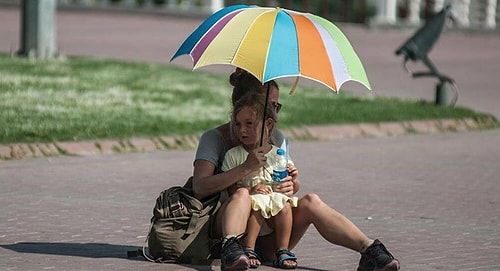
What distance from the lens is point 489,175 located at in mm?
10648

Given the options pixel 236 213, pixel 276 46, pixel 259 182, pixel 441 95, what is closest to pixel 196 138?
pixel 441 95

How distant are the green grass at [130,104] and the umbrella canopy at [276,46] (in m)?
4.42

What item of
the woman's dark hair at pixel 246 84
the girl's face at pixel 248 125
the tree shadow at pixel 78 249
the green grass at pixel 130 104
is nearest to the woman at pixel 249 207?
the woman's dark hair at pixel 246 84

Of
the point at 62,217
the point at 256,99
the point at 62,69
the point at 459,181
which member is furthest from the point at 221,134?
the point at 62,69

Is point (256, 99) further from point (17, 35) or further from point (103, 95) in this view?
point (17, 35)

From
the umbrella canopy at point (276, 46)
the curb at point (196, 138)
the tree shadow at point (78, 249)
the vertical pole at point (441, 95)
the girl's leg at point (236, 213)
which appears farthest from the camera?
the vertical pole at point (441, 95)

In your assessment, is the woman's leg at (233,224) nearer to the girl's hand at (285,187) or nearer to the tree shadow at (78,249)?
the girl's hand at (285,187)

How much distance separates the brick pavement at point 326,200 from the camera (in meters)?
7.16

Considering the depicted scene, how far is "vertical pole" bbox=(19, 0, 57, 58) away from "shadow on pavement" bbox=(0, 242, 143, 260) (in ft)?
29.9

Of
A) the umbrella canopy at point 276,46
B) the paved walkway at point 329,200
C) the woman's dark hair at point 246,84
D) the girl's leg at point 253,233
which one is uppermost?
the umbrella canopy at point 276,46

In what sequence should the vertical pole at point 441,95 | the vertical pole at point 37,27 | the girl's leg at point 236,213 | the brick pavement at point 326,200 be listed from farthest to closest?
1. the vertical pole at point 37,27
2. the vertical pole at point 441,95
3. the brick pavement at point 326,200
4. the girl's leg at point 236,213

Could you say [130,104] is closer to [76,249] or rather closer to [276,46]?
[76,249]

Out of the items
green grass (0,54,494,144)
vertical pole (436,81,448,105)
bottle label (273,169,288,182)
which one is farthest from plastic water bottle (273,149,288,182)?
vertical pole (436,81,448,105)

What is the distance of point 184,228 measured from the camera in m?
6.75
